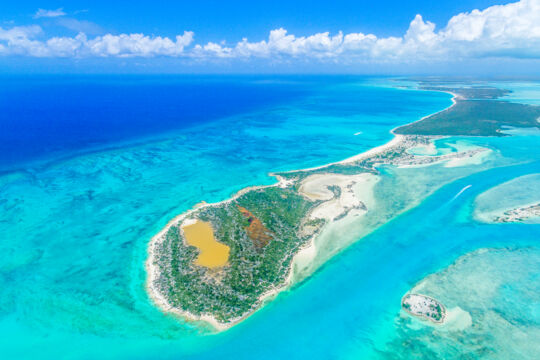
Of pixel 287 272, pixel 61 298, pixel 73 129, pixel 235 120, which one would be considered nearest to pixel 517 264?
pixel 287 272

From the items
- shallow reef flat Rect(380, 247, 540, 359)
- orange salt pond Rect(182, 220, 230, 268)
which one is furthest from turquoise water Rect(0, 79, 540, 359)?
orange salt pond Rect(182, 220, 230, 268)

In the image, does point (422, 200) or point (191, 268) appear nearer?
point (191, 268)

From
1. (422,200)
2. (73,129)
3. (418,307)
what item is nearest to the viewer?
(418,307)

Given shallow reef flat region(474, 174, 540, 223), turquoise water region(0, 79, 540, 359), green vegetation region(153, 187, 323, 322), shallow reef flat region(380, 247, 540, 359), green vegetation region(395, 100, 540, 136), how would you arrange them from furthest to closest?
green vegetation region(395, 100, 540, 136) < shallow reef flat region(474, 174, 540, 223) < green vegetation region(153, 187, 323, 322) < turquoise water region(0, 79, 540, 359) < shallow reef flat region(380, 247, 540, 359)

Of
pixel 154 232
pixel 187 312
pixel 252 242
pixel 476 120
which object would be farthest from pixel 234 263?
pixel 476 120

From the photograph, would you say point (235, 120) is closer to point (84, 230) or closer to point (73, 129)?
point (73, 129)

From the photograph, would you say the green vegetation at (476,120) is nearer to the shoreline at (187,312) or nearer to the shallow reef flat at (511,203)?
the shallow reef flat at (511,203)

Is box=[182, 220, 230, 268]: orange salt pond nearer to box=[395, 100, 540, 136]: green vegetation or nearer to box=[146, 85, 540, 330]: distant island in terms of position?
box=[146, 85, 540, 330]: distant island
